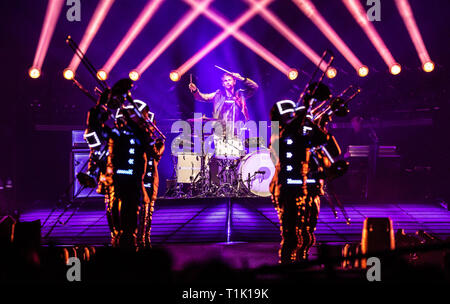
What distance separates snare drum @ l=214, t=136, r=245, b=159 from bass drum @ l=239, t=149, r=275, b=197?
38 cm

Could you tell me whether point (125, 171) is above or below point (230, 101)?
below

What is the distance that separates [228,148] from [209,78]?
463 centimetres

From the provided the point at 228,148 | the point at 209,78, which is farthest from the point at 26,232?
the point at 209,78

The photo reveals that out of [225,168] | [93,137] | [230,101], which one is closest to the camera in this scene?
[93,137]

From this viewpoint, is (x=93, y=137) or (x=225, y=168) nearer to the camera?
(x=93, y=137)

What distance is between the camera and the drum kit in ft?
35.1

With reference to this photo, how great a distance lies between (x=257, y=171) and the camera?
35.0 ft

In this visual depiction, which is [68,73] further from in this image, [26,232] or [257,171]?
[257,171]

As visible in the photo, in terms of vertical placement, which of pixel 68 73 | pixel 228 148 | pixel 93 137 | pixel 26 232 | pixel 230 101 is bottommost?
pixel 26 232

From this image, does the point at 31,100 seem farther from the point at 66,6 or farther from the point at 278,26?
the point at 278,26

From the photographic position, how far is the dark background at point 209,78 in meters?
9.88

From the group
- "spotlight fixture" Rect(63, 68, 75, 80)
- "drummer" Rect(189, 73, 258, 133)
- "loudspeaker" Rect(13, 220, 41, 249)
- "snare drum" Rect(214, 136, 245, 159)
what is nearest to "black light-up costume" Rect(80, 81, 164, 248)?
"loudspeaker" Rect(13, 220, 41, 249)

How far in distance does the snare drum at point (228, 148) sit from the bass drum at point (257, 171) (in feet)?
1.24

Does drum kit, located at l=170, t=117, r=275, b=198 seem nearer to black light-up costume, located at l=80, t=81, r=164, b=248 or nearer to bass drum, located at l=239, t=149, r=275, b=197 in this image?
bass drum, located at l=239, t=149, r=275, b=197
